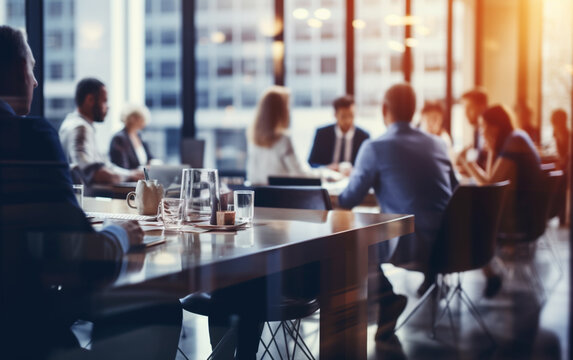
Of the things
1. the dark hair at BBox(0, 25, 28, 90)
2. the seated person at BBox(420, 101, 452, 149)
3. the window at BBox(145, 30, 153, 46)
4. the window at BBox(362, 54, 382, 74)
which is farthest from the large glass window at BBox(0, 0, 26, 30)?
the window at BBox(362, 54, 382, 74)

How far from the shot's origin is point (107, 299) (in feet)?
3.85

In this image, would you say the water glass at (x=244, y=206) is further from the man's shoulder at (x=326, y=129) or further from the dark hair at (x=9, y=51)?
the man's shoulder at (x=326, y=129)

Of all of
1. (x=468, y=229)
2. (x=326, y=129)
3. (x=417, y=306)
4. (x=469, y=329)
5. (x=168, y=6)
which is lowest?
(x=469, y=329)

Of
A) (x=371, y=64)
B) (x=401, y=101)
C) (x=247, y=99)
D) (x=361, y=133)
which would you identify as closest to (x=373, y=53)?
(x=371, y=64)

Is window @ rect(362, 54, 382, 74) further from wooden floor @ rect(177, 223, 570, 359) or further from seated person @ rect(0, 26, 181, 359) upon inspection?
seated person @ rect(0, 26, 181, 359)

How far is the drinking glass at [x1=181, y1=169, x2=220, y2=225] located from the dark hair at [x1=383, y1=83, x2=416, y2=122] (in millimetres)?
1707

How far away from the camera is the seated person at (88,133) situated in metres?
3.77

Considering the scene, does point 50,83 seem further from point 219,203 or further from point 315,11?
point 315,11

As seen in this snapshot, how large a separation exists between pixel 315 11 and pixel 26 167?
5945 mm

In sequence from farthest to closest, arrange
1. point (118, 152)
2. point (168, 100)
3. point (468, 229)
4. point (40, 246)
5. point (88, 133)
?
point (168, 100) < point (118, 152) < point (88, 133) < point (468, 229) < point (40, 246)

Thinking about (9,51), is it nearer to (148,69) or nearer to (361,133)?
(361,133)

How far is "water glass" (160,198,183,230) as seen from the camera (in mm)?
1812

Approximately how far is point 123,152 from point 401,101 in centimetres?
247

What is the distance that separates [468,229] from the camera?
3107 mm
